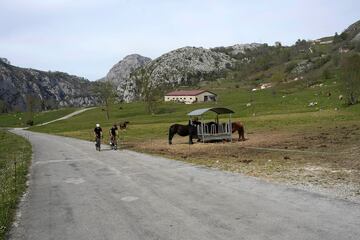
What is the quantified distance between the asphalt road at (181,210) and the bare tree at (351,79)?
53.1m

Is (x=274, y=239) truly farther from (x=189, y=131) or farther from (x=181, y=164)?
(x=189, y=131)

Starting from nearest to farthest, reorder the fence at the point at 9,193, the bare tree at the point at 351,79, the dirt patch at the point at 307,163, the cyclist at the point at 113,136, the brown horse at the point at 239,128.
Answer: the fence at the point at 9,193 → the dirt patch at the point at 307,163 → the cyclist at the point at 113,136 → the brown horse at the point at 239,128 → the bare tree at the point at 351,79

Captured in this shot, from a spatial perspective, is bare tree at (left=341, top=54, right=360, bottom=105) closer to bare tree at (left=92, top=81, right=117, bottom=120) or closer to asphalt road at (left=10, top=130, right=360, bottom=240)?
asphalt road at (left=10, top=130, right=360, bottom=240)

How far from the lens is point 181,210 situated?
11.5m

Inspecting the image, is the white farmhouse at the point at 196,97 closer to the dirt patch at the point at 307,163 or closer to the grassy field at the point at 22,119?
the grassy field at the point at 22,119

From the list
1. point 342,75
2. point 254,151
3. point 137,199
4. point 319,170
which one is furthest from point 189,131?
point 342,75

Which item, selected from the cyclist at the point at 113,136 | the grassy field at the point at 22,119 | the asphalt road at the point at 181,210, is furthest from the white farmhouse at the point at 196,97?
the asphalt road at the point at 181,210

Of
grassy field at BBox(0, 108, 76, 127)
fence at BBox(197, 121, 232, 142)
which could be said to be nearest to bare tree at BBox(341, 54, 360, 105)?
fence at BBox(197, 121, 232, 142)

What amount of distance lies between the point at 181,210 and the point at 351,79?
2364 inches

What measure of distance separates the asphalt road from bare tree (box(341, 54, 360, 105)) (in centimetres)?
5314

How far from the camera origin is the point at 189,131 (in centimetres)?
3697

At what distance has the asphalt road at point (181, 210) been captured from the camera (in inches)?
367

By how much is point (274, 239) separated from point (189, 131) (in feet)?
93.4

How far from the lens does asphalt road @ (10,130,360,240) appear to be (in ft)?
30.6
